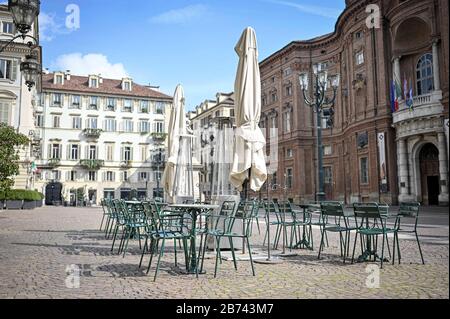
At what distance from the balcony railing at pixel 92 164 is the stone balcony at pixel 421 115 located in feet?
128

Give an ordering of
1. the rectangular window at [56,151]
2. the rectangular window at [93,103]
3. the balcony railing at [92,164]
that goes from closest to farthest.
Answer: the rectangular window at [56,151] < the balcony railing at [92,164] < the rectangular window at [93,103]

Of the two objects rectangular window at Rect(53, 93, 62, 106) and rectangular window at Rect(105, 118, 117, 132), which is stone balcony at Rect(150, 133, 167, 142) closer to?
rectangular window at Rect(105, 118, 117, 132)

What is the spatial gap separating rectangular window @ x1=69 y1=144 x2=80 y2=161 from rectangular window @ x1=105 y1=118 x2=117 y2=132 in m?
4.68

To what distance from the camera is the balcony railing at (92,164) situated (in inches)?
2079

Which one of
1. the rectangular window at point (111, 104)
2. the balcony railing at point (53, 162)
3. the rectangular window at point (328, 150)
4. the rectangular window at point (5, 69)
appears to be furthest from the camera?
the rectangular window at point (111, 104)

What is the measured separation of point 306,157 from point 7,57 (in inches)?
1175

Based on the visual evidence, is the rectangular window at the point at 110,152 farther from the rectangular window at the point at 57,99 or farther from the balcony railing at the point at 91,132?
the rectangular window at the point at 57,99

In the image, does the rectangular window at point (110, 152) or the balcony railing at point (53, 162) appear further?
the rectangular window at point (110, 152)

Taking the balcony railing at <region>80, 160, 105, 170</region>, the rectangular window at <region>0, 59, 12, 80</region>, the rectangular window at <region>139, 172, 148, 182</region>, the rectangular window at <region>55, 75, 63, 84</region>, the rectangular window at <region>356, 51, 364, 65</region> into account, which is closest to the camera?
the rectangular window at <region>0, 59, 12, 80</region>

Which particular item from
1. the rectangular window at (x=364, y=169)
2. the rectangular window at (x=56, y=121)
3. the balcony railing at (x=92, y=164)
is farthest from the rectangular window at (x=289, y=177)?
the rectangular window at (x=56, y=121)

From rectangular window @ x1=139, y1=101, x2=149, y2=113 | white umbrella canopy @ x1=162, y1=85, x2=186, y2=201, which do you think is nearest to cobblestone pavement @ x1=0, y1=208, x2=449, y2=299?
white umbrella canopy @ x1=162, y1=85, x2=186, y2=201

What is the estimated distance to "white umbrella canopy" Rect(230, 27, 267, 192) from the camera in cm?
734

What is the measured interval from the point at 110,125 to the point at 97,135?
2457mm
